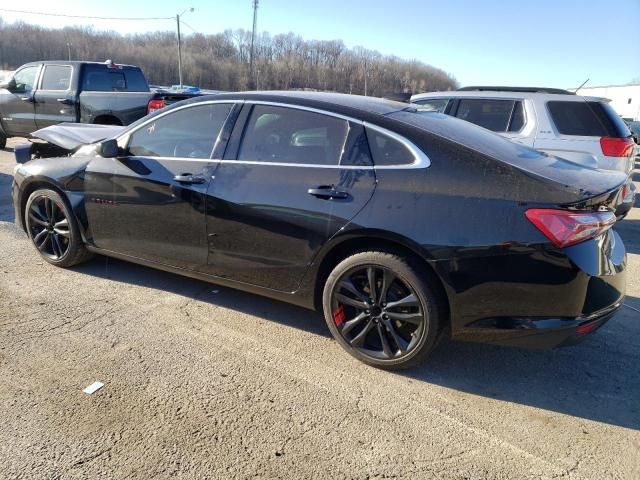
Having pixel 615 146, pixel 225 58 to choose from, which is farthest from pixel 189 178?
pixel 225 58

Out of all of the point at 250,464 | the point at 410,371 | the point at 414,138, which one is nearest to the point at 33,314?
the point at 250,464

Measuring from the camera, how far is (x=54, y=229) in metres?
4.34

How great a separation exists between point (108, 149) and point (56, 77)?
25.9 feet

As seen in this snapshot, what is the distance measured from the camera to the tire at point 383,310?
2785 millimetres

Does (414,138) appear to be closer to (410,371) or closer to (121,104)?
(410,371)

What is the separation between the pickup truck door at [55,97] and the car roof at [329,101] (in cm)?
760

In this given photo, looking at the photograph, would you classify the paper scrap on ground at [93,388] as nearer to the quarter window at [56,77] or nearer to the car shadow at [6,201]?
the car shadow at [6,201]

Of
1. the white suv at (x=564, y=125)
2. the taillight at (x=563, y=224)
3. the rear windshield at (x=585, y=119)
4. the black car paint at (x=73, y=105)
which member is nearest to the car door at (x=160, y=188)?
the taillight at (x=563, y=224)

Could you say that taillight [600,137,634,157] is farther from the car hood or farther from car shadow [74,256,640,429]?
the car hood

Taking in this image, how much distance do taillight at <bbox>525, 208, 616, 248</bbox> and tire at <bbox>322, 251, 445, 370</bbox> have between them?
0.67m

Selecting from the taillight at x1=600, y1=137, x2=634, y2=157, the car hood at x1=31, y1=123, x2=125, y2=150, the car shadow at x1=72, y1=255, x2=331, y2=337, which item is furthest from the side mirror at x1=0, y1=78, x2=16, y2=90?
the taillight at x1=600, y1=137, x2=634, y2=157

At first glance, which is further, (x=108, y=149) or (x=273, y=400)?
(x=108, y=149)

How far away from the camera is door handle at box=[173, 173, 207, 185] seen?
3.46 m

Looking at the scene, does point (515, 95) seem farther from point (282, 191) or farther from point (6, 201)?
point (6, 201)
